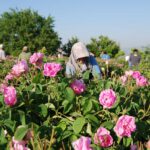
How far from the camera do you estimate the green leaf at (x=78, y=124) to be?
232 cm

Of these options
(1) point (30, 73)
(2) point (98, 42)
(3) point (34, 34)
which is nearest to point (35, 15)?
(3) point (34, 34)

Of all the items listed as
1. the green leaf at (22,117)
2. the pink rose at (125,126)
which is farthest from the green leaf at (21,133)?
the pink rose at (125,126)

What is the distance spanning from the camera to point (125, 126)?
86.7 inches

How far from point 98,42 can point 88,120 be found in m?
Result: 52.5

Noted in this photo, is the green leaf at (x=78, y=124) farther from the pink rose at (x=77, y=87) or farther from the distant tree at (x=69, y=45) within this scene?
the distant tree at (x=69, y=45)

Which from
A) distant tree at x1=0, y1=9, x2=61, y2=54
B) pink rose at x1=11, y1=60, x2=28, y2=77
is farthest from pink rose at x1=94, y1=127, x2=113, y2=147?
distant tree at x1=0, y1=9, x2=61, y2=54

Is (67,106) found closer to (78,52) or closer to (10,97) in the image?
(10,97)

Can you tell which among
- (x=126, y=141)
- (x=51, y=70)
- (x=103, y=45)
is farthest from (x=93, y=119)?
(x=103, y=45)

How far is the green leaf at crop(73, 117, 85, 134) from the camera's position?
232 centimetres

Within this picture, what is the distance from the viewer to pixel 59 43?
52.6 metres

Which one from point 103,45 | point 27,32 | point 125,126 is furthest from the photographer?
point 103,45

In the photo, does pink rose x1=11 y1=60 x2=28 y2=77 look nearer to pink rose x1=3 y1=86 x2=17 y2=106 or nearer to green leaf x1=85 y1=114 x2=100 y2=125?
pink rose x1=3 y1=86 x2=17 y2=106

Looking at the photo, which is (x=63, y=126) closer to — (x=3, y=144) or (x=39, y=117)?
(x=39, y=117)

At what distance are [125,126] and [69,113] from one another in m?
0.51
